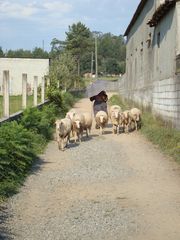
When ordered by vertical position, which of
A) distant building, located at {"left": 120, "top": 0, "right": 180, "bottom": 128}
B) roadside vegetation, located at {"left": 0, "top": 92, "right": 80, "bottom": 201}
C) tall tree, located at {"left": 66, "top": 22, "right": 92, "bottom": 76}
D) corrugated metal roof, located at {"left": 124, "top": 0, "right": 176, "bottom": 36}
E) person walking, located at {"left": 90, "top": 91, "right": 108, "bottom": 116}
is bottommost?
roadside vegetation, located at {"left": 0, "top": 92, "right": 80, "bottom": 201}

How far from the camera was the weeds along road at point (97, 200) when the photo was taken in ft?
22.5

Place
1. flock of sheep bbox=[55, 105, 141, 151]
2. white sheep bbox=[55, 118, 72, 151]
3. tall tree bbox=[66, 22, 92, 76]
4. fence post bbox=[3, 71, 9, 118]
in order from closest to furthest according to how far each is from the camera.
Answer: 1. fence post bbox=[3, 71, 9, 118]
2. white sheep bbox=[55, 118, 72, 151]
3. flock of sheep bbox=[55, 105, 141, 151]
4. tall tree bbox=[66, 22, 92, 76]

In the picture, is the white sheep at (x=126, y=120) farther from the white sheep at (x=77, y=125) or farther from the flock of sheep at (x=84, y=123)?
the white sheep at (x=77, y=125)

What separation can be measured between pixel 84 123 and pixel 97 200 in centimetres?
789

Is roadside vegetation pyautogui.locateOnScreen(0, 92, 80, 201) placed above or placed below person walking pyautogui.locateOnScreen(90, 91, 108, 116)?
below

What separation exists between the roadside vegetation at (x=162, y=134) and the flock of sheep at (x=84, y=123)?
0.54 meters

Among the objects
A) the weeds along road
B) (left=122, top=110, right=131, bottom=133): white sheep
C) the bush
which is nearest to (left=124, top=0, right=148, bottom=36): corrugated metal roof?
(left=122, top=110, right=131, bottom=133): white sheep

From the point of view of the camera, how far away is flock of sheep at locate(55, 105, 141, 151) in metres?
13.9

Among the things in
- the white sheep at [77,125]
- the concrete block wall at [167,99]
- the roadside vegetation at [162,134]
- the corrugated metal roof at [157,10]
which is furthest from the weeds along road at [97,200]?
the corrugated metal roof at [157,10]

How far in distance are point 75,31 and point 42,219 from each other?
73370 mm

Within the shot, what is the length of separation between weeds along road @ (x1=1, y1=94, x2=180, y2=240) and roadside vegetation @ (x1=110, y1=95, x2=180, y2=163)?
40 centimetres

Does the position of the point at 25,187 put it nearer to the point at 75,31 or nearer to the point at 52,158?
the point at 52,158

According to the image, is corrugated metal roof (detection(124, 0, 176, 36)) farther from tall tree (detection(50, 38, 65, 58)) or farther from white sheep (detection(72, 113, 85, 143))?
tall tree (detection(50, 38, 65, 58))

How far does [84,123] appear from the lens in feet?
53.1
